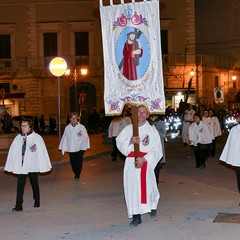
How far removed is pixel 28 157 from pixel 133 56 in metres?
2.95

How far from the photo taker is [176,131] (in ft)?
101

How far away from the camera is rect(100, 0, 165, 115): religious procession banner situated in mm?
8469

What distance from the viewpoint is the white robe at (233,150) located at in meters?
9.84

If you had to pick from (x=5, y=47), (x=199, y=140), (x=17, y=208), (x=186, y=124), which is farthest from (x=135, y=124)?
(x=5, y=47)

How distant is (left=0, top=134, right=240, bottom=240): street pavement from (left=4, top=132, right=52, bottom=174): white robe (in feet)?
2.44

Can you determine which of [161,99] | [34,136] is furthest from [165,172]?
[161,99]

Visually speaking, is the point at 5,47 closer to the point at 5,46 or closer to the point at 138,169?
the point at 5,46

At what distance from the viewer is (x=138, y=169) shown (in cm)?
875

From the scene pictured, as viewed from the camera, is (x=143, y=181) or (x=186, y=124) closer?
(x=143, y=181)

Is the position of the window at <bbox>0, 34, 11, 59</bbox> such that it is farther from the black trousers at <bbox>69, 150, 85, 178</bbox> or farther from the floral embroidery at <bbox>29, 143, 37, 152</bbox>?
the floral embroidery at <bbox>29, 143, 37, 152</bbox>

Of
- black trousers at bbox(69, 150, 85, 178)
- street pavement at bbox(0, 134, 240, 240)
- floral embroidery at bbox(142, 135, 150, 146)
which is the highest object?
floral embroidery at bbox(142, 135, 150, 146)

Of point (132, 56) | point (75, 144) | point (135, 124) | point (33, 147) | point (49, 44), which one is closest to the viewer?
point (135, 124)

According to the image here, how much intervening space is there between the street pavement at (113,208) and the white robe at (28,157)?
Result: 744 millimetres

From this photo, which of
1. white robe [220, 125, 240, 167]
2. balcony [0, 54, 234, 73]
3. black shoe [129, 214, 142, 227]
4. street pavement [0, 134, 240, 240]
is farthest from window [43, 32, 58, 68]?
black shoe [129, 214, 142, 227]
